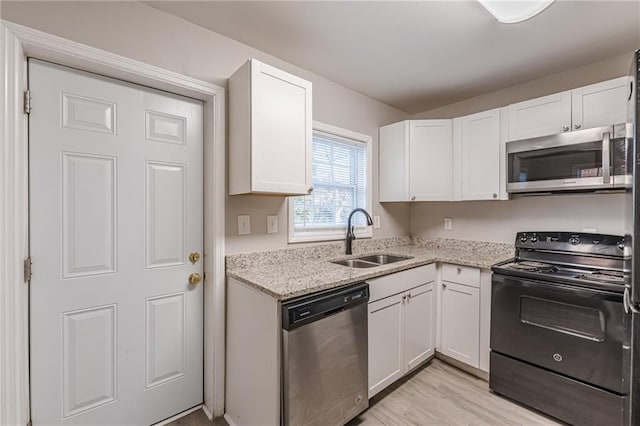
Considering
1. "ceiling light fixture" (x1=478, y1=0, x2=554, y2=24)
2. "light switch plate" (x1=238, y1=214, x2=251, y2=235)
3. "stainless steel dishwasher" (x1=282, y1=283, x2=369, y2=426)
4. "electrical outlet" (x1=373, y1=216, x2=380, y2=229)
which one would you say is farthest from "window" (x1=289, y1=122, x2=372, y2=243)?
"ceiling light fixture" (x1=478, y1=0, x2=554, y2=24)

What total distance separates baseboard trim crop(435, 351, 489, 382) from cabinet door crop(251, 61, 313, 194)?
1.87 metres

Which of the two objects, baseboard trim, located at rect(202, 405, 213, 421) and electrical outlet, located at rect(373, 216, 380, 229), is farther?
electrical outlet, located at rect(373, 216, 380, 229)

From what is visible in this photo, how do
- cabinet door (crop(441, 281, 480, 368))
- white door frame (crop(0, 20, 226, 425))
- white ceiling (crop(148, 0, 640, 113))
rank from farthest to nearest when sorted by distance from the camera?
cabinet door (crop(441, 281, 480, 368)) → white ceiling (crop(148, 0, 640, 113)) → white door frame (crop(0, 20, 226, 425))

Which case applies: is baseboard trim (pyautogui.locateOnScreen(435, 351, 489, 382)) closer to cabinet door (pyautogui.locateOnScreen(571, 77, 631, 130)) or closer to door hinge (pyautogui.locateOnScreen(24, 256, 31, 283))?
cabinet door (pyautogui.locateOnScreen(571, 77, 631, 130))

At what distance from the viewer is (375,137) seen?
292cm

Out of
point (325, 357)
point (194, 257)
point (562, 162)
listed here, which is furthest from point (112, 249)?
point (562, 162)

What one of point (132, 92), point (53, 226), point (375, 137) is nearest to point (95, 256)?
point (53, 226)

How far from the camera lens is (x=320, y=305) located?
4.84ft

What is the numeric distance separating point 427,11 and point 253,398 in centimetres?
236

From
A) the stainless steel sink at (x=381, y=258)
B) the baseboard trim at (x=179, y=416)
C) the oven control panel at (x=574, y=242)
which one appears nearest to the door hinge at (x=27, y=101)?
the baseboard trim at (x=179, y=416)

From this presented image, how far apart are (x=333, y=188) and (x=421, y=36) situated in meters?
1.31

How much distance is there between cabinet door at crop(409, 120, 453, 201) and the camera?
2.72m

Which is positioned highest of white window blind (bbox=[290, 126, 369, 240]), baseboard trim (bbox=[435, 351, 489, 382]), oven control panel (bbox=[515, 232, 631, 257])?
white window blind (bbox=[290, 126, 369, 240])

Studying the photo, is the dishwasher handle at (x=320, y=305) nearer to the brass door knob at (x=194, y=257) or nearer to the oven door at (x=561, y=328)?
the brass door knob at (x=194, y=257)
